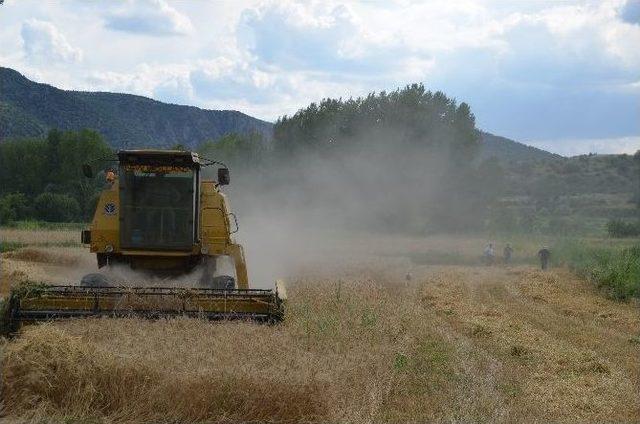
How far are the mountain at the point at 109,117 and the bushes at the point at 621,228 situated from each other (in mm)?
41143

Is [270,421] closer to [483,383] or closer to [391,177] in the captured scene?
[483,383]

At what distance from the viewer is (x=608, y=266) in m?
25.2

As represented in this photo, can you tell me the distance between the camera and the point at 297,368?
7758 millimetres

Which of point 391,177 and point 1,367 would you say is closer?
point 1,367

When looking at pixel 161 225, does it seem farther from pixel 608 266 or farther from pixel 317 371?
pixel 608 266

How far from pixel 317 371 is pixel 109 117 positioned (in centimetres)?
10574

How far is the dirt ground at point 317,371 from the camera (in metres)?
7.16

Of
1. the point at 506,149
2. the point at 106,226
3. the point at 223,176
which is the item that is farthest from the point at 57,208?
the point at 506,149

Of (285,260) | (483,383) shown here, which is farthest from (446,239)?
(483,383)

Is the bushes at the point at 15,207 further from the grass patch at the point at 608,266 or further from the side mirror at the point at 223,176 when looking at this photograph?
the side mirror at the point at 223,176

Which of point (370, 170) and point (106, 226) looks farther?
point (370, 170)

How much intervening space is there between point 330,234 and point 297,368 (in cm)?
4460

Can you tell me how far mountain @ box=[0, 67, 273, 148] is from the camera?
92.1 meters

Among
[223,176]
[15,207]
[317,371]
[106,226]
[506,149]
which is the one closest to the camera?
[317,371]
